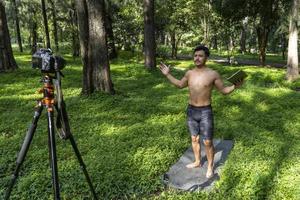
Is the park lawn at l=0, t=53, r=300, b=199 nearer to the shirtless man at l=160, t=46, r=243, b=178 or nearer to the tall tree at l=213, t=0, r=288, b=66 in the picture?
the shirtless man at l=160, t=46, r=243, b=178

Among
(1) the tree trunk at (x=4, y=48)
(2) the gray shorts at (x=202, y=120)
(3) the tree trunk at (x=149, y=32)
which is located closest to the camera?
(2) the gray shorts at (x=202, y=120)

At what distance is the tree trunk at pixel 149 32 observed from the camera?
70.1 ft

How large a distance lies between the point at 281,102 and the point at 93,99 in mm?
6567

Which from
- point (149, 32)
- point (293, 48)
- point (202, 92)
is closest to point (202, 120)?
point (202, 92)

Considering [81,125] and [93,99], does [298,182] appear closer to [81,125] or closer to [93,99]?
[81,125]

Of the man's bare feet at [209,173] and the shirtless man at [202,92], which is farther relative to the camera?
the man's bare feet at [209,173]

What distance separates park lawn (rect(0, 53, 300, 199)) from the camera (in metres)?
6.66

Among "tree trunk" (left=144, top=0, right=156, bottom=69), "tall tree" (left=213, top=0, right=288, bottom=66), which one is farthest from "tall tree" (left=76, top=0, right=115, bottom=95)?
"tall tree" (left=213, top=0, right=288, bottom=66)

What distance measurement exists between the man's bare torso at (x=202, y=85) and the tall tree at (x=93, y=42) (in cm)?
612

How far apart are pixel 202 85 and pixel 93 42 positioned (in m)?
6.49

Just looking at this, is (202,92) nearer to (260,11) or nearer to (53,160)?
(53,160)

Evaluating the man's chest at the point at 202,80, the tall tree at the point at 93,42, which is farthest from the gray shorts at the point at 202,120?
the tall tree at the point at 93,42

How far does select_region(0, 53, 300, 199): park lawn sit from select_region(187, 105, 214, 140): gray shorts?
94cm

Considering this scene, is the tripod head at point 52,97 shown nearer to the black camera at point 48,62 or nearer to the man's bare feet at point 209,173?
the black camera at point 48,62
